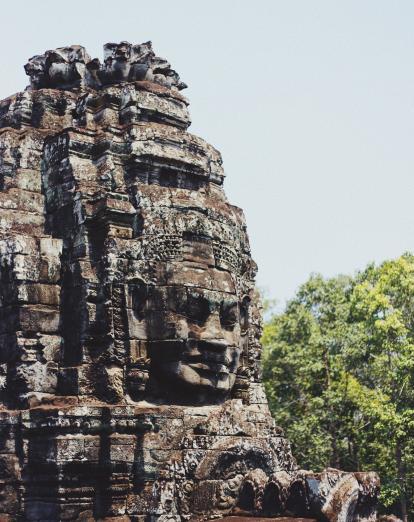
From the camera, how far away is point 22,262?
9.76m

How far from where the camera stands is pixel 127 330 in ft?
31.6

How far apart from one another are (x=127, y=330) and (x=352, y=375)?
15951 millimetres

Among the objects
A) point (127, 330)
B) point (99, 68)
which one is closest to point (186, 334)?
point (127, 330)

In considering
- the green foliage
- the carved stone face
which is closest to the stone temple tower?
the carved stone face

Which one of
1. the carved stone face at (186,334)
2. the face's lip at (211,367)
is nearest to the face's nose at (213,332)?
the carved stone face at (186,334)

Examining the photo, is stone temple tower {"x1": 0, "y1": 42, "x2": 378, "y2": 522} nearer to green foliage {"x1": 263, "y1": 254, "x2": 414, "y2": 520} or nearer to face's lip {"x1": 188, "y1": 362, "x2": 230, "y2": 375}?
face's lip {"x1": 188, "y1": 362, "x2": 230, "y2": 375}

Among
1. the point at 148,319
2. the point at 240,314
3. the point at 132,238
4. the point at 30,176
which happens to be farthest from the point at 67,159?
the point at 240,314

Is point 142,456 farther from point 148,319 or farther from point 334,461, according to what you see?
point 334,461

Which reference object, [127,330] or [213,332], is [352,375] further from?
[127,330]

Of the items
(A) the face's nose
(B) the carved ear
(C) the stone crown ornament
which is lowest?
(A) the face's nose

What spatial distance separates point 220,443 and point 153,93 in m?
4.68

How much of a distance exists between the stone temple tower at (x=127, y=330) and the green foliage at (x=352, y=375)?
33.2ft

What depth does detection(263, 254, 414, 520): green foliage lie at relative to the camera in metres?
20.7

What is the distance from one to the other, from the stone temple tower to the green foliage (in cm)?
1013
